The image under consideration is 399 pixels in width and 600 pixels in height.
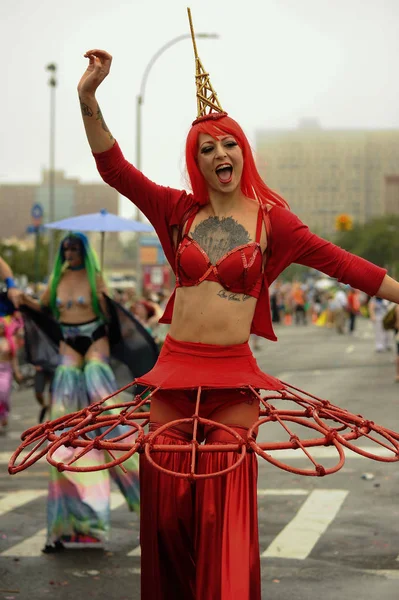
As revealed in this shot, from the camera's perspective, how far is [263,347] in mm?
34469

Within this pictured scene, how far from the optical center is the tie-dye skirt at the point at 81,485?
8117mm

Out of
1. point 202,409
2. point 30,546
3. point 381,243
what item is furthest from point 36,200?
point 202,409

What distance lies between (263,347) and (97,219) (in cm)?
2337

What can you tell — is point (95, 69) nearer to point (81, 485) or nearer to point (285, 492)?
point (81, 485)

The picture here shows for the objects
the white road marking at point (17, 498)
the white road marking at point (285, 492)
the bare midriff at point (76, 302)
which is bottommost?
the white road marking at point (17, 498)

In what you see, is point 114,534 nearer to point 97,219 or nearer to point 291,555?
point 291,555

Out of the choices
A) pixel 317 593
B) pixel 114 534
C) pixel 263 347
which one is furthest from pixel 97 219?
pixel 263 347

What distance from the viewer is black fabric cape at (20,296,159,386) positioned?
347 inches

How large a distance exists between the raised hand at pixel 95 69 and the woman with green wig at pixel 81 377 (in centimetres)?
350

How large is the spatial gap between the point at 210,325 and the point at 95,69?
46.9 inches

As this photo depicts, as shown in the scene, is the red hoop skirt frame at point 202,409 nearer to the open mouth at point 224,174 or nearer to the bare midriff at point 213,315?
the bare midriff at point 213,315

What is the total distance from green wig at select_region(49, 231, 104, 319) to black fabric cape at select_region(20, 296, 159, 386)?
14 cm

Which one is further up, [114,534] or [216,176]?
[216,176]

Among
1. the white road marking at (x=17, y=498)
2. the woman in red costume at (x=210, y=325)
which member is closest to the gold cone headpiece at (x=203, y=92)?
the woman in red costume at (x=210, y=325)
